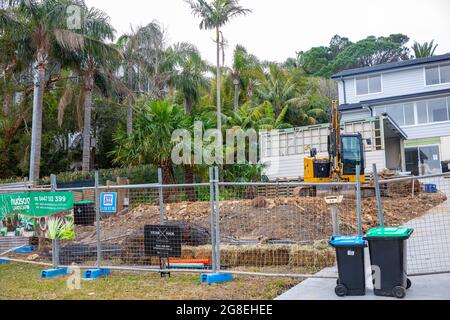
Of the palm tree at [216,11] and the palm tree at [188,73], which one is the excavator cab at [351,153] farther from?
the palm tree at [188,73]

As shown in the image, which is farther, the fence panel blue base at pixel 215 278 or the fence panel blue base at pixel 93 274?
the fence panel blue base at pixel 93 274

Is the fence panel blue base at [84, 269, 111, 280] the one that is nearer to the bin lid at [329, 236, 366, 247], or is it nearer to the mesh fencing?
the mesh fencing

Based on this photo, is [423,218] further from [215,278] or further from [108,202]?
[108,202]

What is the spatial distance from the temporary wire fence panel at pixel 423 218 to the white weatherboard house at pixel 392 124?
162 inches

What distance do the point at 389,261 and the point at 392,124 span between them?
20107 mm

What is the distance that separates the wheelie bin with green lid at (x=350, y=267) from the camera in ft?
20.9

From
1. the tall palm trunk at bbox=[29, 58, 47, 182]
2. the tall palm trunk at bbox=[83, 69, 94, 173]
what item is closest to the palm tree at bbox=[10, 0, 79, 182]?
the tall palm trunk at bbox=[29, 58, 47, 182]

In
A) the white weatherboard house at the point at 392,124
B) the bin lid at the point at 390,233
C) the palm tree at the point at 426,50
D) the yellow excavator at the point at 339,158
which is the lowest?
the bin lid at the point at 390,233

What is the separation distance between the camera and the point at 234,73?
36.8 metres

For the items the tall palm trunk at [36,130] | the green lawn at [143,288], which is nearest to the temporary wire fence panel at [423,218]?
the green lawn at [143,288]

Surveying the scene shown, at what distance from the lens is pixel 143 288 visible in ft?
25.3

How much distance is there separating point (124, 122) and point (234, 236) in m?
24.3
